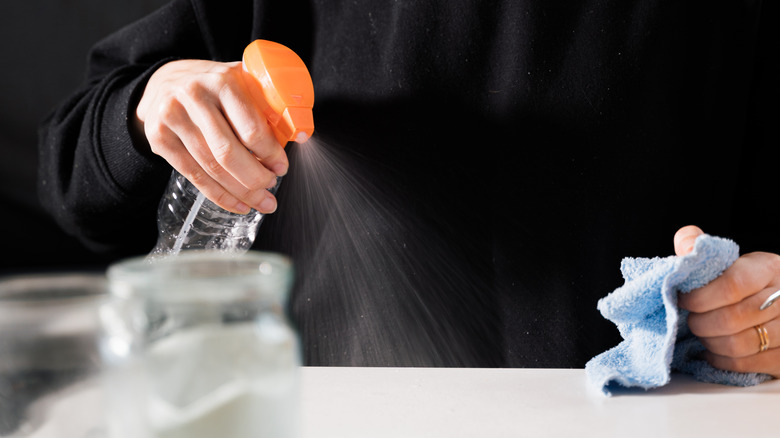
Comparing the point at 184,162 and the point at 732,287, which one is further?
the point at 184,162

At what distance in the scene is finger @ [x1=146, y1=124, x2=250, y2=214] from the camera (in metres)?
0.60

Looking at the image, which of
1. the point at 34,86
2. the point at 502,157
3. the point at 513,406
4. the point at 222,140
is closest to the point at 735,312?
the point at 513,406

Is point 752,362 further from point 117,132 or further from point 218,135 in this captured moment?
point 117,132

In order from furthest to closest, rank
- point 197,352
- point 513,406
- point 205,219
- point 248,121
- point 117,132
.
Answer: point 205,219
point 117,132
point 248,121
point 513,406
point 197,352

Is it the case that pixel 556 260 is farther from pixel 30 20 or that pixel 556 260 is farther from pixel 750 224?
pixel 30 20

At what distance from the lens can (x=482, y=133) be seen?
2.44 ft

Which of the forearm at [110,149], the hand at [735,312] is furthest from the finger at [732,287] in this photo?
the forearm at [110,149]

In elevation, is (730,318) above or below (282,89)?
below

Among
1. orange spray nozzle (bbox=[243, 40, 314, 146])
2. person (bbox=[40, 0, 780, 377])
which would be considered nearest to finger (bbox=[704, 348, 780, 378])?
person (bbox=[40, 0, 780, 377])

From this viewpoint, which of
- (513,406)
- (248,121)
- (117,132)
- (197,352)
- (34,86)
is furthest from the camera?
(34,86)

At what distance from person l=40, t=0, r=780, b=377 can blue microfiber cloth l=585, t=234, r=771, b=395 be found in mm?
243

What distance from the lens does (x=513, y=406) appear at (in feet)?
1.43

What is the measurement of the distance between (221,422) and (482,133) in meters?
0.54

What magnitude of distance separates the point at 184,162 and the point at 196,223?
0.32m
